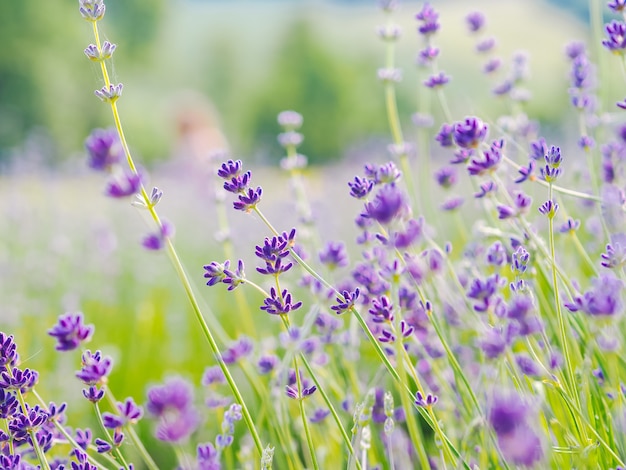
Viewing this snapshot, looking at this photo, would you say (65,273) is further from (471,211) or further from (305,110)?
(305,110)

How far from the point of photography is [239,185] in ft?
3.75

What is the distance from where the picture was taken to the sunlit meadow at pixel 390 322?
1.02 m

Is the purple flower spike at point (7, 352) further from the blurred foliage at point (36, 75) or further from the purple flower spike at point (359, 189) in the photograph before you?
the blurred foliage at point (36, 75)

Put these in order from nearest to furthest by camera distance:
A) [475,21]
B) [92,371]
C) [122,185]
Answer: [122,185]
[92,371]
[475,21]

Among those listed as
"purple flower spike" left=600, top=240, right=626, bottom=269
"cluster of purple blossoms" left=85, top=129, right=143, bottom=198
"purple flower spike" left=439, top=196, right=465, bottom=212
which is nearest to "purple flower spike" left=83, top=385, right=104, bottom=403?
"cluster of purple blossoms" left=85, top=129, right=143, bottom=198

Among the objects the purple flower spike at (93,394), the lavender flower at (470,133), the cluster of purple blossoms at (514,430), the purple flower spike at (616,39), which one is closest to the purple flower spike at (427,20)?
the purple flower spike at (616,39)

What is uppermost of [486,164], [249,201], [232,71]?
[232,71]

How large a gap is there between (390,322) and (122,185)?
0.48 metres

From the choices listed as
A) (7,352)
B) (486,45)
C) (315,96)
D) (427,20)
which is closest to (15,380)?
(7,352)

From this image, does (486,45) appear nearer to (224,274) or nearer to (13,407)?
(224,274)

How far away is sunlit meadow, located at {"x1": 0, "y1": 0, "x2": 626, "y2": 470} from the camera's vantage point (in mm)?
1017

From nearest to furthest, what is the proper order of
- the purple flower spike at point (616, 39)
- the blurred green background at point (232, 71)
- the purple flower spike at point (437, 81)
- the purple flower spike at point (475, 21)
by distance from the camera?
the purple flower spike at point (616, 39) → the purple flower spike at point (437, 81) → the purple flower spike at point (475, 21) → the blurred green background at point (232, 71)

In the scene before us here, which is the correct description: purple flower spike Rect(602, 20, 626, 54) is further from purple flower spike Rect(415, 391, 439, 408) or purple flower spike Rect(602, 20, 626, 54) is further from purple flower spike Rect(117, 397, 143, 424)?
purple flower spike Rect(117, 397, 143, 424)

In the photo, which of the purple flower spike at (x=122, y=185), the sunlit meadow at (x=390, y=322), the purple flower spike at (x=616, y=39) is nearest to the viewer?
the purple flower spike at (x=122, y=185)
